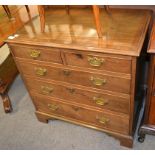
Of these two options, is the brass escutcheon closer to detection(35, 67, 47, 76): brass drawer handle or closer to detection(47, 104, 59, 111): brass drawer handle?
detection(47, 104, 59, 111): brass drawer handle

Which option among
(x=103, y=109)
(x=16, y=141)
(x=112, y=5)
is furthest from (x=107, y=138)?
(x=112, y=5)

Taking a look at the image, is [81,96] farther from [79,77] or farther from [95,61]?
[95,61]

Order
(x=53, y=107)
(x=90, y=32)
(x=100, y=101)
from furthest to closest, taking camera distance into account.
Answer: (x=53, y=107)
(x=100, y=101)
(x=90, y=32)

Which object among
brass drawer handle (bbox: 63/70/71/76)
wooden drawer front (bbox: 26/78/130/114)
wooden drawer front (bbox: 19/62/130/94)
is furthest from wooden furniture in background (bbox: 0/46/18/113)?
brass drawer handle (bbox: 63/70/71/76)

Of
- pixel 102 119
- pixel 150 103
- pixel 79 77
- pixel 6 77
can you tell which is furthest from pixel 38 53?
pixel 6 77

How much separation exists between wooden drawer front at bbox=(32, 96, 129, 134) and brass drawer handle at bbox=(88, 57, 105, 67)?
0.44 meters

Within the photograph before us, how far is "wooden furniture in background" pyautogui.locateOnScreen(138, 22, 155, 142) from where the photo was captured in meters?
0.94

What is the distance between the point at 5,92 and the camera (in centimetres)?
193

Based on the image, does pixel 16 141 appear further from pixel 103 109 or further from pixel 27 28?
pixel 27 28

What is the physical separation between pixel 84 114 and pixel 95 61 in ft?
1.83

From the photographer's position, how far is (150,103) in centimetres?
119

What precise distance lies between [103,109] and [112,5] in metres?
0.77

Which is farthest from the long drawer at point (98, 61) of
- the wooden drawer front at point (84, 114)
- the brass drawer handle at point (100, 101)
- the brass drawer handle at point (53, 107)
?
the brass drawer handle at point (53, 107)

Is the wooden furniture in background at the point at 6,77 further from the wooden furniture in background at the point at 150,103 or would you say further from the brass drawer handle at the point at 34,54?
the wooden furniture in background at the point at 150,103
